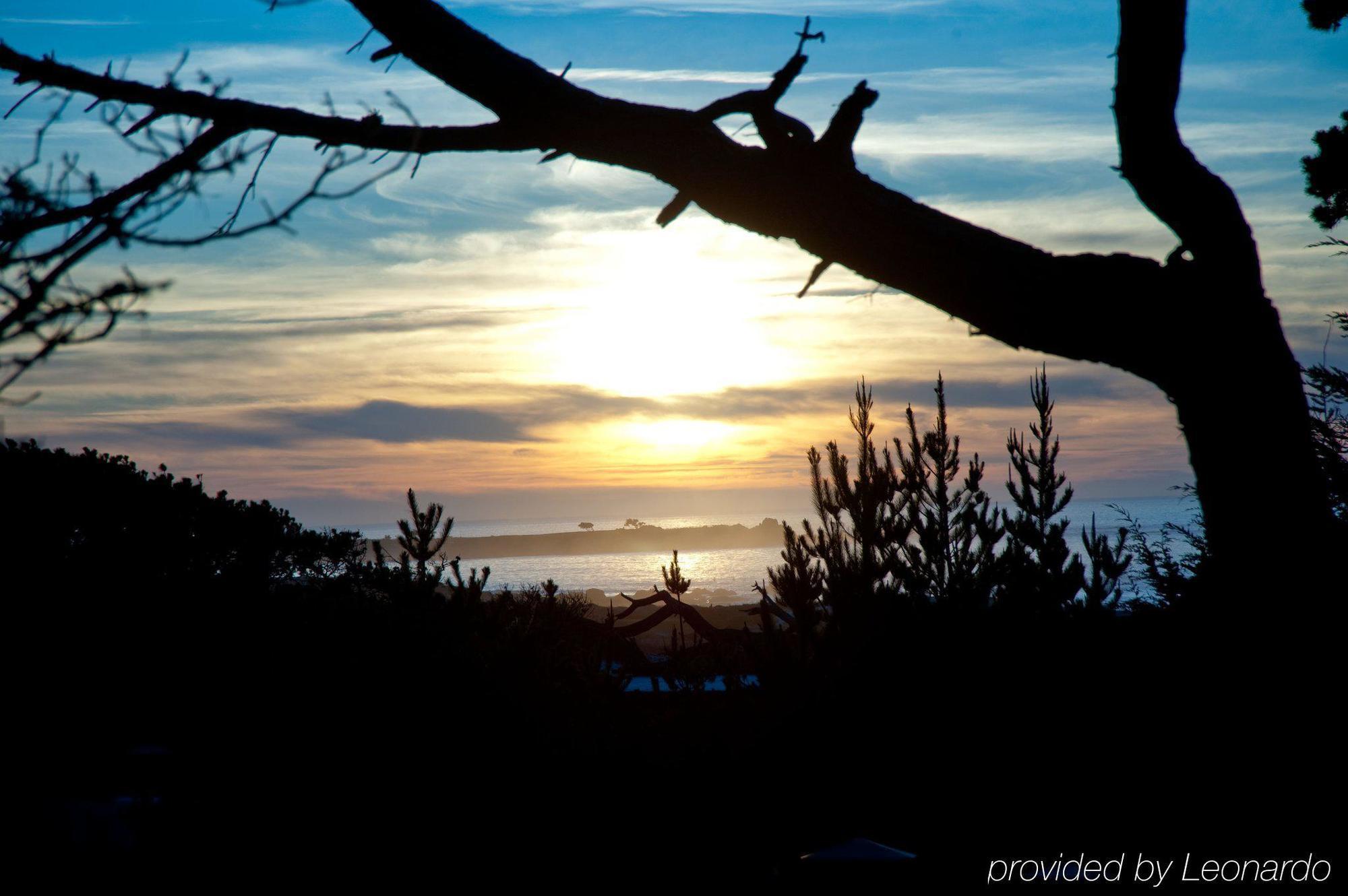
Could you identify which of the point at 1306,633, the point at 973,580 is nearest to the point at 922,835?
the point at 1306,633

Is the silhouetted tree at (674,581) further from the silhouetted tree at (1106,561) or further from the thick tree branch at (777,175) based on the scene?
the thick tree branch at (777,175)

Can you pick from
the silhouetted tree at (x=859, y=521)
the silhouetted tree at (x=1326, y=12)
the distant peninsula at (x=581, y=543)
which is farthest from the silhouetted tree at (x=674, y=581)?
the distant peninsula at (x=581, y=543)

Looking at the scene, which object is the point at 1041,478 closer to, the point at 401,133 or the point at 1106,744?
the point at 1106,744

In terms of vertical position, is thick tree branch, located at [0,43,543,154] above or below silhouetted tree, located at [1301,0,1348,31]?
below

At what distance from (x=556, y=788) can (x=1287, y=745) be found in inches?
104

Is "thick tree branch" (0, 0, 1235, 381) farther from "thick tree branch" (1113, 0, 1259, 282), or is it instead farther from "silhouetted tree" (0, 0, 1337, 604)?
"thick tree branch" (1113, 0, 1259, 282)

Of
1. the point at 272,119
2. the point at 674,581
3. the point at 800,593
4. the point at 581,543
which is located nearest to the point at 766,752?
the point at 800,593

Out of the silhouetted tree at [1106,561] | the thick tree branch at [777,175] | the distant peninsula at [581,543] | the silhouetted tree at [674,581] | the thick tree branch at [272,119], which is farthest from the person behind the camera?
the distant peninsula at [581,543]

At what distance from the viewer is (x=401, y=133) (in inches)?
142

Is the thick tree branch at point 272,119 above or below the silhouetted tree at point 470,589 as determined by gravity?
above

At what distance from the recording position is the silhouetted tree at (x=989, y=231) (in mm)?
3178

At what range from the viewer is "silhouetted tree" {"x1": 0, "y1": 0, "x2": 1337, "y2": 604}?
10.4ft

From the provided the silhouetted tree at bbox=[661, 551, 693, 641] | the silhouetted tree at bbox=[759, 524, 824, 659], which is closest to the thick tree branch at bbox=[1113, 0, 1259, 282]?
the silhouetted tree at bbox=[759, 524, 824, 659]

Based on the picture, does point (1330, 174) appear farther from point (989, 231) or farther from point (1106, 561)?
point (989, 231)
